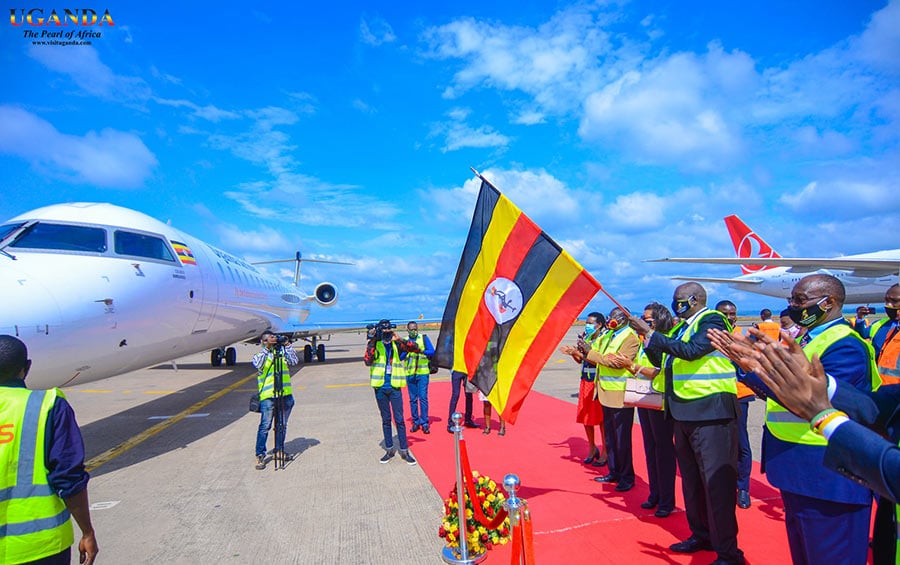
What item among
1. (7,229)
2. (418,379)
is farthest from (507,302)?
(7,229)

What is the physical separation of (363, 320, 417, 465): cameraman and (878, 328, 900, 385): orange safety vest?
532 centimetres

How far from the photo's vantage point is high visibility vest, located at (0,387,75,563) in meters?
2.27

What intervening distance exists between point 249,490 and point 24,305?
3.19 metres

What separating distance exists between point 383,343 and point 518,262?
124 inches

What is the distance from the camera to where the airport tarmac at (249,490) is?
4113mm

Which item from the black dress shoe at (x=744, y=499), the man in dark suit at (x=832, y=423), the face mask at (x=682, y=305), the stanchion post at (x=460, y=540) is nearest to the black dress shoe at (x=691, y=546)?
the black dress shoe at (x=744, y=499)

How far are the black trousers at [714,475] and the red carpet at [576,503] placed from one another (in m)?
0.36

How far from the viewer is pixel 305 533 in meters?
4.38

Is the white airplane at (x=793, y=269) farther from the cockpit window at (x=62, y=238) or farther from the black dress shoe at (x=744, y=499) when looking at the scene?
the cockpit window at (x=62, y=238)

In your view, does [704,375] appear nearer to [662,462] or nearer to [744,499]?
[662,462]

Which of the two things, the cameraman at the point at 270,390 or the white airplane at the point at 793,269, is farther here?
the white airplane at the point at 793,269

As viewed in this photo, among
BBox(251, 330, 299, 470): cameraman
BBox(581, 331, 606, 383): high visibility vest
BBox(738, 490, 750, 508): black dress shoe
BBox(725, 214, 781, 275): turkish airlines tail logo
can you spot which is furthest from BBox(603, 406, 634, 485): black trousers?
BBox(725, 214, 781, 275): turkish airlines tail logo

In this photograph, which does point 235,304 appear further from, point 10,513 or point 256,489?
point 10,513

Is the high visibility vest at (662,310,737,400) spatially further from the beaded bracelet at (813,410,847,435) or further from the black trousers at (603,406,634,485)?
the beaded bracelet at (813,410,847,435)
